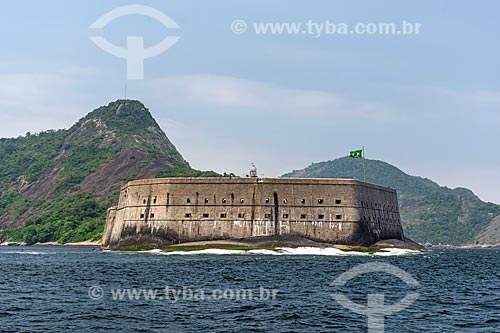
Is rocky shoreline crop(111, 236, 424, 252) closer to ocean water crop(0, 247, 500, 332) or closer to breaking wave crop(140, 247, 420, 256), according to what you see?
breaking wave crop(140, 247, 420, 256)

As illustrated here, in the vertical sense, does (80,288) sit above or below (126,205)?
below

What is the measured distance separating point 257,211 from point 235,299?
48.9 metres

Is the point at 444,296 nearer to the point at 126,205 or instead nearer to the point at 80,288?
the point at 80,288

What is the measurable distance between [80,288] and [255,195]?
45.8 metres

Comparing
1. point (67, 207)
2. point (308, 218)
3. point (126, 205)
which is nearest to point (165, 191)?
point (126, 205)

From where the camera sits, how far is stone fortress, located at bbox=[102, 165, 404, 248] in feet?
277

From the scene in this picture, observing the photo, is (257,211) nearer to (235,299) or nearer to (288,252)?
(288,252)

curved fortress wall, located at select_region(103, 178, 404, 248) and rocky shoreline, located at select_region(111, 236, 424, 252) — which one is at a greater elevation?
curved fortress wall, located at select_region(103, 178, 404, 248)

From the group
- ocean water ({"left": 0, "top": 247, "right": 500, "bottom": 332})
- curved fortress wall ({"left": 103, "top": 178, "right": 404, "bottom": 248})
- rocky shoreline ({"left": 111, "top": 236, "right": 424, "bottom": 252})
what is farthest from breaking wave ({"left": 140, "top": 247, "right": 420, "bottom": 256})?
ocean water ({"left": 0, "top": 247, "right": 500, "bottom": 332})

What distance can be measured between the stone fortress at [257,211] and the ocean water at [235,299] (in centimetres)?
2647

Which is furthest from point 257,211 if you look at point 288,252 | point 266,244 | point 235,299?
point 235,299

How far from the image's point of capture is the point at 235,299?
3575cm

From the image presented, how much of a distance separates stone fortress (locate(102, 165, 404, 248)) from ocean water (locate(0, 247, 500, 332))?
26471 mm

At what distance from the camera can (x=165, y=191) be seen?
8806 centimetres
